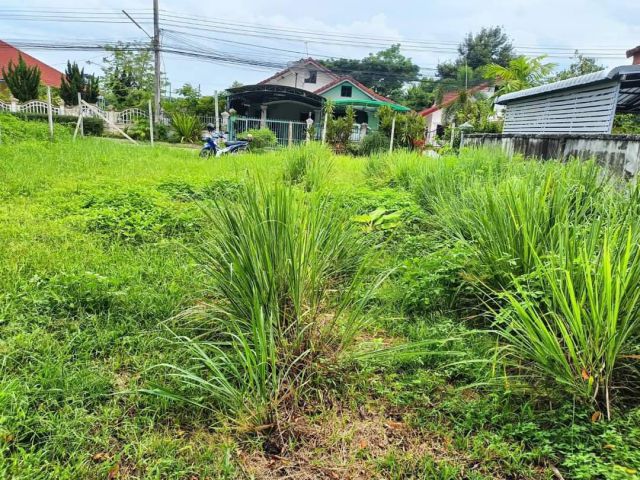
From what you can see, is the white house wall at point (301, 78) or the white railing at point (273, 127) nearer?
the white railing at point (273, 127)

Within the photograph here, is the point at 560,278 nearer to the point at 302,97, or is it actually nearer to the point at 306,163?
the point at 306,163

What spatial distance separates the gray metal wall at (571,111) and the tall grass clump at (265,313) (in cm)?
652

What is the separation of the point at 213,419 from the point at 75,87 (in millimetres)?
23084

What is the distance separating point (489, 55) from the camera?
1714 inches

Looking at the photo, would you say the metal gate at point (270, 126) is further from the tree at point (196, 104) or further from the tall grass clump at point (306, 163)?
the tall grass clump at point (306, 163)

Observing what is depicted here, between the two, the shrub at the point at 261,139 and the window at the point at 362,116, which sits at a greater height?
the window at the point at 362,116

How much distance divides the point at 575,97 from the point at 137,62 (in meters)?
23.7

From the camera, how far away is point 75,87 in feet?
65.6

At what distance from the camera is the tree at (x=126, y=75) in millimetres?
23453

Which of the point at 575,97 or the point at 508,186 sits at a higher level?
the point at 575,97

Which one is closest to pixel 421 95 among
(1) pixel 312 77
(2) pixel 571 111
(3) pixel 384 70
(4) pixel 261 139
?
(3) pixel 384 70

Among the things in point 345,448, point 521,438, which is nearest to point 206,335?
point 345,448

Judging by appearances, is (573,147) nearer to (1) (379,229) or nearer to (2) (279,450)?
(1) (379,229)

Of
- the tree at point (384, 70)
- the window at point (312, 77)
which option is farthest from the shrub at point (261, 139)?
the tree at point (384, 70)
